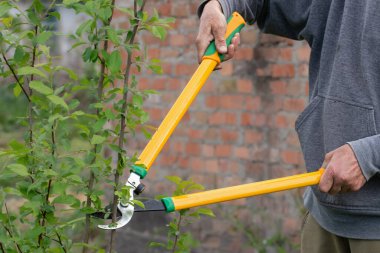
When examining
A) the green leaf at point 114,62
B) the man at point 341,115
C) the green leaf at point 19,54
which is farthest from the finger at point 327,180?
the green leaf at point 19,54

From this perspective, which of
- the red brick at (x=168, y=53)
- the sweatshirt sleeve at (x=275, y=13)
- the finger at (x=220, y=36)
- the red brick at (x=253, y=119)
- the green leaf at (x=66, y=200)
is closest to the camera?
the green leaf at (x=66, y=200)

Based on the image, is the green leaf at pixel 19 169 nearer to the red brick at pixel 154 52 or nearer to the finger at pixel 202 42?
the finger at pixel 202 42

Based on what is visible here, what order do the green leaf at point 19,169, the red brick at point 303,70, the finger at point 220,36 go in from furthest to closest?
1. the red brick at point 303,70
2. the finger at point 220,36
3. the green leaf at point 19,169

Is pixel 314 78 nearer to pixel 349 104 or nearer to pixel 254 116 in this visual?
pixel 349 104

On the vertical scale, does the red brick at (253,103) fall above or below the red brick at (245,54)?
below

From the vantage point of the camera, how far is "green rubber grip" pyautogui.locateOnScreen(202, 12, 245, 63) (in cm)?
254

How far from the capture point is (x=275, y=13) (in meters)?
2.80

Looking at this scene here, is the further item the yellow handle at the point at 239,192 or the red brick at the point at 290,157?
the red brick at the point at 290,157

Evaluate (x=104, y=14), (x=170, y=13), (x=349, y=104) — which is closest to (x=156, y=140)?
(x=104, y=14)

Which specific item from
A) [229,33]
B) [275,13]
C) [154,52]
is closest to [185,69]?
[154,52]

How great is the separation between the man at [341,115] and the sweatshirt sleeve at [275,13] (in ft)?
0.04

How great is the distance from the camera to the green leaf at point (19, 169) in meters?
2.15

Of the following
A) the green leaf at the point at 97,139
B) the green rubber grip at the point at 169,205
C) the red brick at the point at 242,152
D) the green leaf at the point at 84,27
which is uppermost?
the green leaf at the point at 84,27

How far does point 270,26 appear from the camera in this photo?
2848 millimetres
